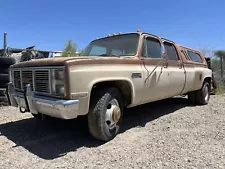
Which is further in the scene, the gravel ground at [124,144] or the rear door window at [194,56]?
the rear door window at [194,56]

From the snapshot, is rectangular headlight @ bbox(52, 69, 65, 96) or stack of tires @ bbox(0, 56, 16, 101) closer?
rectangular headlight @ bbox(52, 69, 65, 96)

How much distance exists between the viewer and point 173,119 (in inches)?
223

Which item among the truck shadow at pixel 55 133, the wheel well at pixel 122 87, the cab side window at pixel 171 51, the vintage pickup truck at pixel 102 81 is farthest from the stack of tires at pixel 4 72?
the cab side window at pixel 171 51

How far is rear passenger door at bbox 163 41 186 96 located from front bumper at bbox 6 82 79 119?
298cm

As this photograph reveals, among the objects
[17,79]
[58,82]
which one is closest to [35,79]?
[58,82]

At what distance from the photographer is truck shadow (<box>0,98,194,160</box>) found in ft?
12.7

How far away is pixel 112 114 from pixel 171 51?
287 centimetres

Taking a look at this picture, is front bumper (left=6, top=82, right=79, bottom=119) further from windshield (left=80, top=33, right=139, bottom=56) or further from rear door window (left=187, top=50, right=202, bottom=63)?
rear door window (left=187, top=50, right=202, bottom=63)

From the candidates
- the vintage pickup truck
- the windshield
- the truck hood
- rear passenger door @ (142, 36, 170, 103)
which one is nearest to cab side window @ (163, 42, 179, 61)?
the vintage pickup truck

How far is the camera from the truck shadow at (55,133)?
3881mm

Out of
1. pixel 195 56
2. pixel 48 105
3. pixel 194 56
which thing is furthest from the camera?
pixel 195 56

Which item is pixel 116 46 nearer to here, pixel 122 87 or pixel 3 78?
pixel 122 87

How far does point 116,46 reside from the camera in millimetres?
5273

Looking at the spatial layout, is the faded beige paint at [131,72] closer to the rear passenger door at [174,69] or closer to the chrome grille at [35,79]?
the rear passenger door at [174,69]
